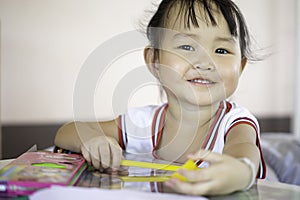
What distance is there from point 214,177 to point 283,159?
3.21ft

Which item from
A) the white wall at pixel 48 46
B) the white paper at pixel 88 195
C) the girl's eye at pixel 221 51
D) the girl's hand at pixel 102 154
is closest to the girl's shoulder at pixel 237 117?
the girl's eye at pixel 221 51

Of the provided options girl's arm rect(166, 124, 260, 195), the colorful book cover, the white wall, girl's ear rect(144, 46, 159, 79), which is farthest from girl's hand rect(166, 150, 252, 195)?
the white wall

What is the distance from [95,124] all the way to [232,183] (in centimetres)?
46

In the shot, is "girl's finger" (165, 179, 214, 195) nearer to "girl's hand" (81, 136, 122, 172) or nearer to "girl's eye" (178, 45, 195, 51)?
"girl's hand" (81, 136, 122, 172)

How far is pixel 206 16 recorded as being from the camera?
2.61 ft

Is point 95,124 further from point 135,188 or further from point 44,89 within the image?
point 44,89

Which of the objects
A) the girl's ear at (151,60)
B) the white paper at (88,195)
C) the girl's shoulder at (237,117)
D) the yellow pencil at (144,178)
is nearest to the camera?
the white paper at (88,195)

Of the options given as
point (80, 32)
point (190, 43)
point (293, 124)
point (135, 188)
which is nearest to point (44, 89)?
point (80, 32)

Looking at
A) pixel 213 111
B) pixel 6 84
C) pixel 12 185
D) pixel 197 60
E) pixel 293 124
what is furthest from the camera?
pixel 293 124

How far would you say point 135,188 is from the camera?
518mm

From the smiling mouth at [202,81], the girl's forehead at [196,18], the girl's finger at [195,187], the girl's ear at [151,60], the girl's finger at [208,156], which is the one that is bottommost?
the girl's finger at [195,187]

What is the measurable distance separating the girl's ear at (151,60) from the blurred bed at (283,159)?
0.52m

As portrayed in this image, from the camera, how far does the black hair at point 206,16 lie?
80 cm

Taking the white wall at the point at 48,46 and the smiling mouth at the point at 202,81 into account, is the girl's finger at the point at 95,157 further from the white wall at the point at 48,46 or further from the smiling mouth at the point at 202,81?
the white wall at the point at 48,46
